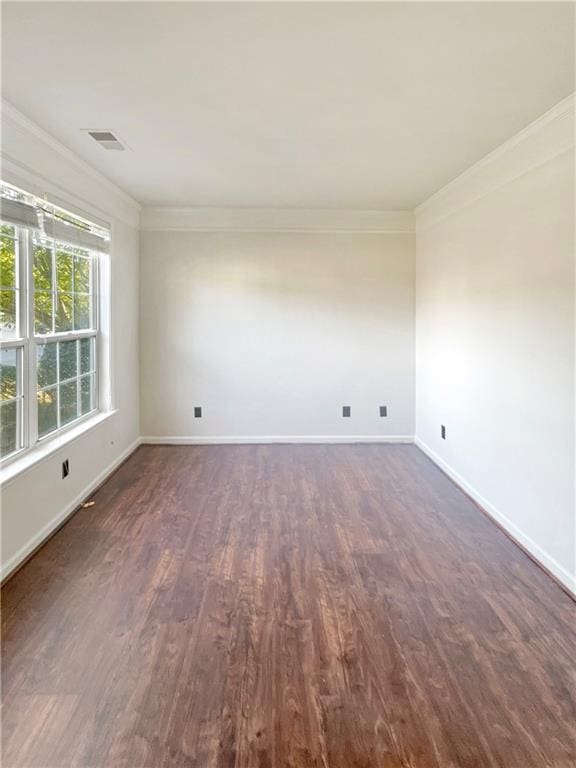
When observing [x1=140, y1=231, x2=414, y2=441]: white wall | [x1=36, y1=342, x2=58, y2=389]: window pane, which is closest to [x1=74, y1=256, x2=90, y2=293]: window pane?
[x1=36, y1=342, x2=58, y2=389]: window pane

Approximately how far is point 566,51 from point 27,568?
3.74m

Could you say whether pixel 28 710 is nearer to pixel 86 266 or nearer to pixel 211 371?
pixel 86 266

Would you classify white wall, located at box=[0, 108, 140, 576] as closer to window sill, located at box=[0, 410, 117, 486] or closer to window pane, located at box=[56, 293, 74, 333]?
window sill, located at box=[0, 410, 117, 486]

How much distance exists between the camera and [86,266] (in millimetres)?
3979

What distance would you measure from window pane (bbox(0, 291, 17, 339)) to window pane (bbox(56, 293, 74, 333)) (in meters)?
0.61

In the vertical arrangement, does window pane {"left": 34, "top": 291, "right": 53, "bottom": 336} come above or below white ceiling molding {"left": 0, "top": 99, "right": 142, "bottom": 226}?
below

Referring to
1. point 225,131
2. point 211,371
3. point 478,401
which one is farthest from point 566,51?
point 211,371

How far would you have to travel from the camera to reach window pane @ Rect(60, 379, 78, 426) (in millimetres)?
3512

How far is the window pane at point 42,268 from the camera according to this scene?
3035 millimetres

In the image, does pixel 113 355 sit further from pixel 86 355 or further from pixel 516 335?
pixel 516 335

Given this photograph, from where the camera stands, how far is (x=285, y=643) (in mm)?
2059

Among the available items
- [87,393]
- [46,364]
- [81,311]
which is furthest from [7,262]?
[87,393]

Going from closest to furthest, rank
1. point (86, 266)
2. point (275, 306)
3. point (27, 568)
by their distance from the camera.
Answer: point (27, 568) → point (86, 266) → point (275, 306)

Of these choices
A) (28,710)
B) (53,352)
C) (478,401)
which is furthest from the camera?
(478,401)
